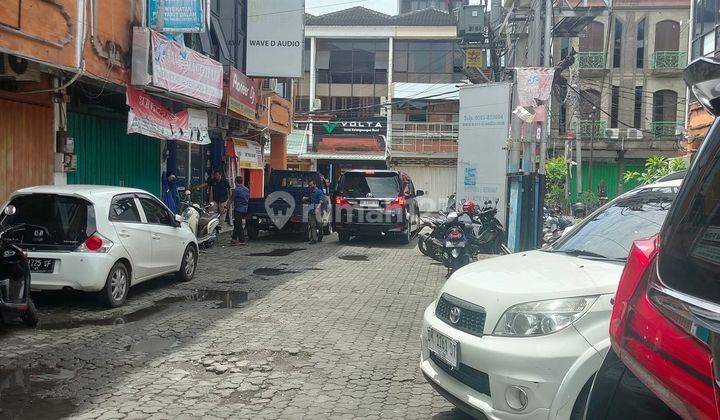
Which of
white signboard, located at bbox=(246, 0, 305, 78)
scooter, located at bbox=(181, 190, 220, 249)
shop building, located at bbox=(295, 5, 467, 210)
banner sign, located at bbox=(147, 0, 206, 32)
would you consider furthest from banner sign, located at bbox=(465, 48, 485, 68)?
shop building, located at bbox=(295, 5, 467, 210)

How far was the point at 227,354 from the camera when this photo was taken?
226 inches

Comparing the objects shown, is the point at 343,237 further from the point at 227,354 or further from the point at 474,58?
the point at 227,354

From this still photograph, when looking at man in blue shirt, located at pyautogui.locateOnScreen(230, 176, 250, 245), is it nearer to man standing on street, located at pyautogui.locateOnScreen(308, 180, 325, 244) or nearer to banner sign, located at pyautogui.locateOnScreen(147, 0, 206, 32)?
man standing on street, located at pyautogui.locateOnScreen(308, 180, 325, 244)

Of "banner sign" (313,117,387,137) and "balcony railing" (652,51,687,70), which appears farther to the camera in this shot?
"banner sign" (313,117,387,137)

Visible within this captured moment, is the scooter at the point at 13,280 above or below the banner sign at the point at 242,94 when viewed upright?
below

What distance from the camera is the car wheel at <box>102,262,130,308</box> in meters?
7.39

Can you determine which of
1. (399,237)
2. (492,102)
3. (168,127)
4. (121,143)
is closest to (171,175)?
(121,143)

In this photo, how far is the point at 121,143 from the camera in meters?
13.8

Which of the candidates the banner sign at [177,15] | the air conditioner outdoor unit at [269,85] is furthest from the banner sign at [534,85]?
the air conditioner outdoor unit at [269,85]

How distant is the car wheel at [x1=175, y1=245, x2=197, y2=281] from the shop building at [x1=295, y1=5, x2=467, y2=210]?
2516 cm

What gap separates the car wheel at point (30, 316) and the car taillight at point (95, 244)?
927 mm

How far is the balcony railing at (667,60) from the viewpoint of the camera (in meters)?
33.1

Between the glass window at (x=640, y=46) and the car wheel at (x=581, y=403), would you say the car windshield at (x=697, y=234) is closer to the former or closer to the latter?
the car wheel at (x=581, y=403)

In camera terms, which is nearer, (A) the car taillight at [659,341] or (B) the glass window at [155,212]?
(A) the car taillight at [659,341]
